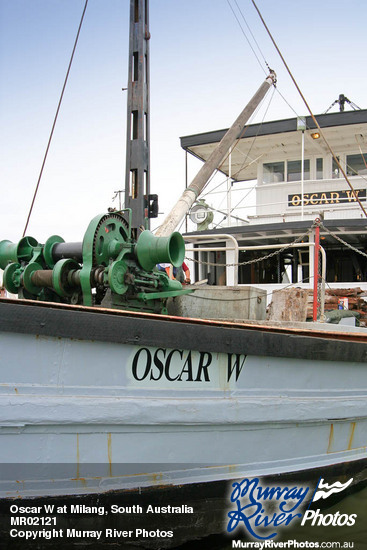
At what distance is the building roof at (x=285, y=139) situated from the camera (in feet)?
42.2

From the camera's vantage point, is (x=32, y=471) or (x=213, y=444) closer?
(x=32, y=471)

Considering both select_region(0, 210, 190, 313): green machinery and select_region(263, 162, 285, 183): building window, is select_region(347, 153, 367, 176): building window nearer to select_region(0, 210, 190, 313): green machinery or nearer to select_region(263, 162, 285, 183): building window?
select_region(263, 162, 285, 183): building window

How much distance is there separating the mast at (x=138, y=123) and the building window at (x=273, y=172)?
9.12 meters

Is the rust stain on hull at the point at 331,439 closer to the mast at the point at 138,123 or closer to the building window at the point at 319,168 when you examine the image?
the mast at the point at 138,123

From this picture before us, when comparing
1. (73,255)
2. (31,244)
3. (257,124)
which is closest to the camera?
(73,255)

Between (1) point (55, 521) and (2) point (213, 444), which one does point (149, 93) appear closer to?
(2) point (213, 444)

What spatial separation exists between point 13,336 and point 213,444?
4.94 feet

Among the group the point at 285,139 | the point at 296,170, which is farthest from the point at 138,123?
the point at 296,170

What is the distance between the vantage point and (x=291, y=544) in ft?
11.6

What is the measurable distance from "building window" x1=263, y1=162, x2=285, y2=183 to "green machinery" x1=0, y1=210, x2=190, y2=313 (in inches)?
460

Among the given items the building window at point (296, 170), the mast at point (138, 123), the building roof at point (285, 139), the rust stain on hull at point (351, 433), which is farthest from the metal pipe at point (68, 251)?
the building window at point (296, 170)

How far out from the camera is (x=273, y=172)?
1512cm

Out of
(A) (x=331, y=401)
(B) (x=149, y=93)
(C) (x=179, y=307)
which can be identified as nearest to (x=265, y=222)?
(B) (x=149, y=93)

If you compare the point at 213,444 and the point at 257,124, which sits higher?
the point at 257,124
